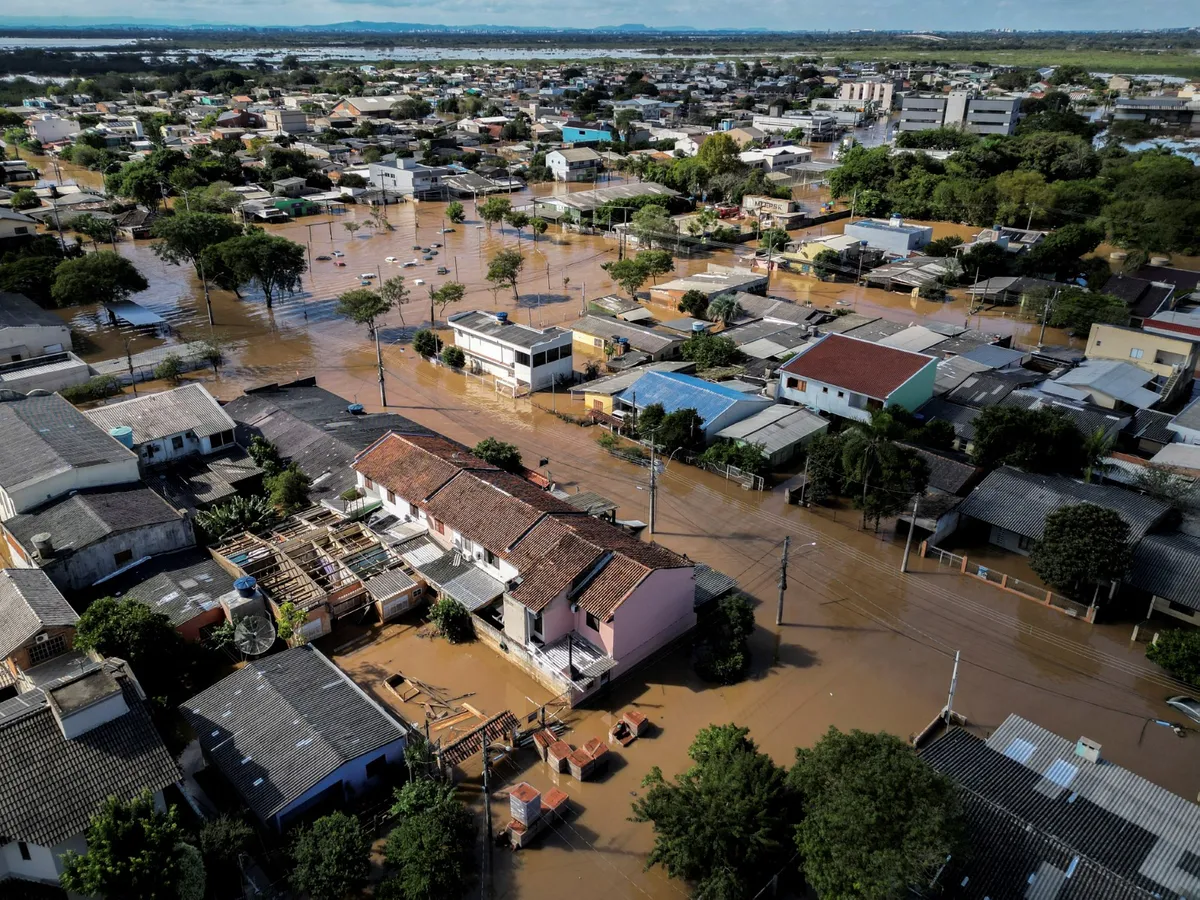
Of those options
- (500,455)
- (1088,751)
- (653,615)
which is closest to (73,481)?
(500,455)

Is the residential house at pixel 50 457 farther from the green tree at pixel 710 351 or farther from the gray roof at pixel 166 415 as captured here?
the green tree at pixel 710 351

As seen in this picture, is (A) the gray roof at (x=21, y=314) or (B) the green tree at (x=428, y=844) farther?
(A) the gray roof at (x=21, y=314)

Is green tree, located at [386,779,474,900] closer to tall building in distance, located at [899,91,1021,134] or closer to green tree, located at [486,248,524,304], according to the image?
green tree, located at [486,248,524,304]

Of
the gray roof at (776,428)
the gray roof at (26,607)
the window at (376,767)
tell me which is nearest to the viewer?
the window at (376,767)

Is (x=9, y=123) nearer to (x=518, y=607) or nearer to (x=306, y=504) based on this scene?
(x=306, y=504)

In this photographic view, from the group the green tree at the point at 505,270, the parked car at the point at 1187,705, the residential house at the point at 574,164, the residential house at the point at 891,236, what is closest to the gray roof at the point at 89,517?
the parked car at the point at 1187,705

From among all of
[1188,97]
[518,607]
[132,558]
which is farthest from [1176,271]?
[1188,97]

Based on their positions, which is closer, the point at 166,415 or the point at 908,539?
the point at 908,539

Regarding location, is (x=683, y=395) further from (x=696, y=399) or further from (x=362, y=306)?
(x=362, y=306)
